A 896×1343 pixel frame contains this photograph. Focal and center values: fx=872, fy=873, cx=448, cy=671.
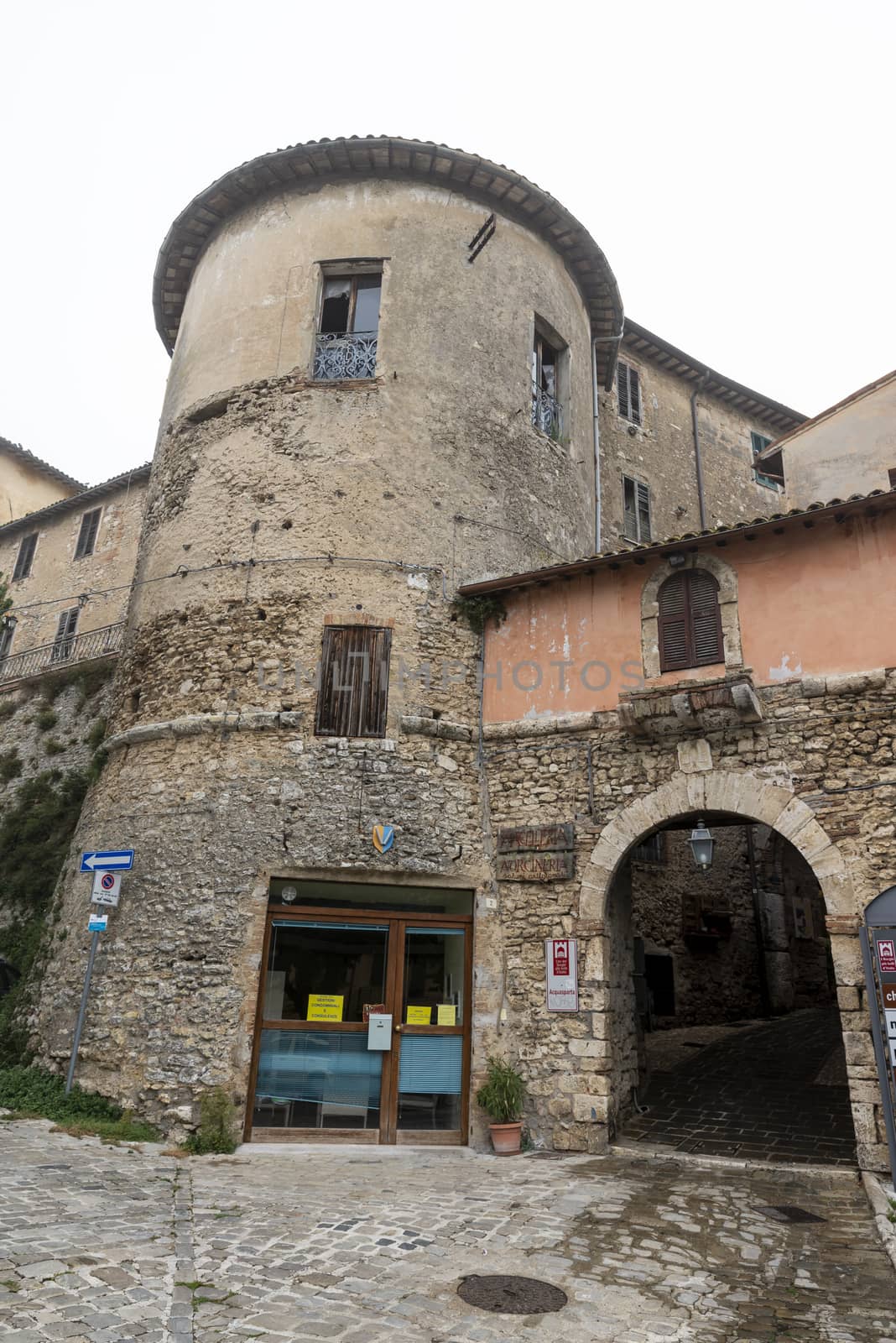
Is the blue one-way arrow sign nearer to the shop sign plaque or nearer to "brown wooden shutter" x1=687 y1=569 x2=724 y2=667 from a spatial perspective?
the shop sign plaque

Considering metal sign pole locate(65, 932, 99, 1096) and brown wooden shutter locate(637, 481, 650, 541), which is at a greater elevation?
brown wooden shutter locate(637, 481, 650, 541)

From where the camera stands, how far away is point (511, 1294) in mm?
4793

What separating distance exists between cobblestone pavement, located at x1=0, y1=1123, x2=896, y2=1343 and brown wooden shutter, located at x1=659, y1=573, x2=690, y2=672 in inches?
194

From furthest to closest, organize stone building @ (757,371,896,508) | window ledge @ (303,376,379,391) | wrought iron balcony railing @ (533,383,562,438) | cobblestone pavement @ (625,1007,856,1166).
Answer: stone building @ (757,371,896,508), wrought iron balcony railing @ (533,383,562,438), window ledge @ (303,376,379,391), cobblestone pavement @ (625,1007,856,1166)

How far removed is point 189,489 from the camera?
38.3 feet

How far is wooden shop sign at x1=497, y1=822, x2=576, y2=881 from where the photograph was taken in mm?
9555

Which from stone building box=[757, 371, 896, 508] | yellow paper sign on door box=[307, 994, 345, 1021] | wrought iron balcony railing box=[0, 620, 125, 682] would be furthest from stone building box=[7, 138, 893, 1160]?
wrought iron balcony railing box=[0, 620, 125, 682]

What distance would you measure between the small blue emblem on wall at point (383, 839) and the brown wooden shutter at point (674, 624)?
350 cm

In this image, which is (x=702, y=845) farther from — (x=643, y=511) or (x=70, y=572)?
(x=70, y=572)

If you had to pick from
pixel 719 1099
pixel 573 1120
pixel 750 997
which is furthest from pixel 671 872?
pixel 573 1120

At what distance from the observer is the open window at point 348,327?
11844 millimetres

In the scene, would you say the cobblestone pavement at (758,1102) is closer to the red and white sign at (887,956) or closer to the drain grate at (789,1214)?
the drain grate at (789,1214)

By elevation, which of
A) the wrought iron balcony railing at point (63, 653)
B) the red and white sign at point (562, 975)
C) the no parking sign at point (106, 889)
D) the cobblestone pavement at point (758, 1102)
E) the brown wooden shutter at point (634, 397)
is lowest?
the cobblestone pavement at point (758, 1102)

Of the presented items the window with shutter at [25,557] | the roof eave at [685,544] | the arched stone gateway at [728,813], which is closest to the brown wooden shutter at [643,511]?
the roof eave at [685,544]
